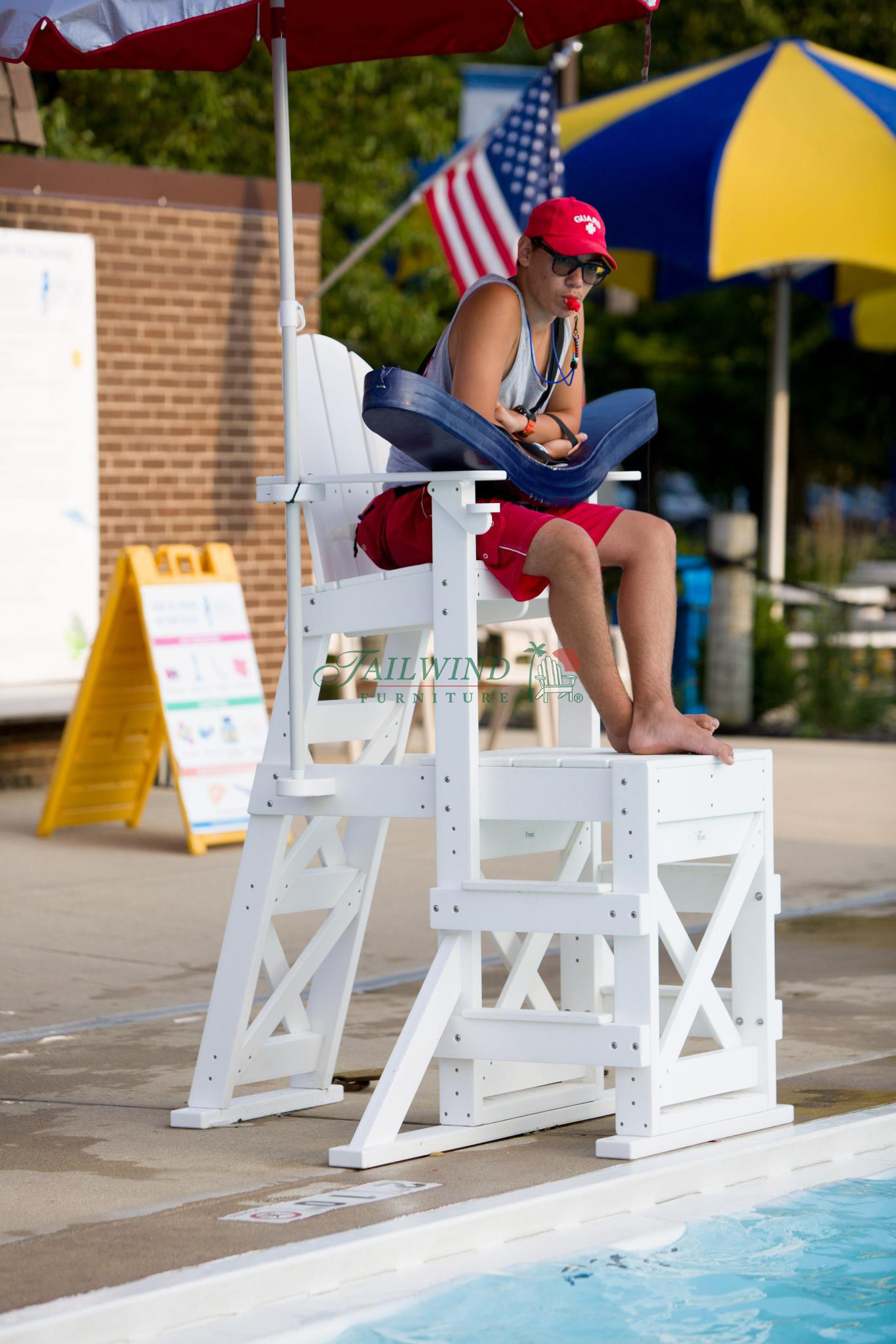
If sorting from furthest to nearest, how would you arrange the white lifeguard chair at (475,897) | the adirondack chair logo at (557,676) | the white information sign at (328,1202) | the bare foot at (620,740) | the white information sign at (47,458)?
the white information sign at (47,458) < the adirondack chair logo at (557,676) < the bare foot at (620,740) < the white lifeguard chair at (475,897) < the white information sign at (328,1202)

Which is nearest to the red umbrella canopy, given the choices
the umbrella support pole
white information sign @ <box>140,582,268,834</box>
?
the umbrella support pole

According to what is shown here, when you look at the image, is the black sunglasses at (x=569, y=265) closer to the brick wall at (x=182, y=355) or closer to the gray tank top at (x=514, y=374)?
the gray tank top at (x=514, y=374)

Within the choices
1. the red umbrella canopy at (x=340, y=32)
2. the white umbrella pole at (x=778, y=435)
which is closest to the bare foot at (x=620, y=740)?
the red umbrella canopy at (x=340, y=32)

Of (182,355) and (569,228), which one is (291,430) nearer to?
(569,228)

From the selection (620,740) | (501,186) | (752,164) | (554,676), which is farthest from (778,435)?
(620,740)

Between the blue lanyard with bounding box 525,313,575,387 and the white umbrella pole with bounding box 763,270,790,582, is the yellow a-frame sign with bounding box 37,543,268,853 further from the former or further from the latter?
the white umbrella pole with bounding box 763,270,790,582

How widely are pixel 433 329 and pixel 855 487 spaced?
16665mm

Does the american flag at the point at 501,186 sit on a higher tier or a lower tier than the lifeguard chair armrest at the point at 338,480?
higher

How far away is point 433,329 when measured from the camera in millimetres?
21094

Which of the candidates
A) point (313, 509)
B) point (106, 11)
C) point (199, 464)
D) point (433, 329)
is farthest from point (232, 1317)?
point (433, 329)

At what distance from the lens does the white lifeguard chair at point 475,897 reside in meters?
4.32

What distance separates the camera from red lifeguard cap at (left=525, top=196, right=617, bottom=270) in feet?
15.5

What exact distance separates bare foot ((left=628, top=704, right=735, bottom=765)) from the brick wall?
6774 millimetres

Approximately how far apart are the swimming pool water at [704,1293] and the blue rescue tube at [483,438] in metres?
1.66
